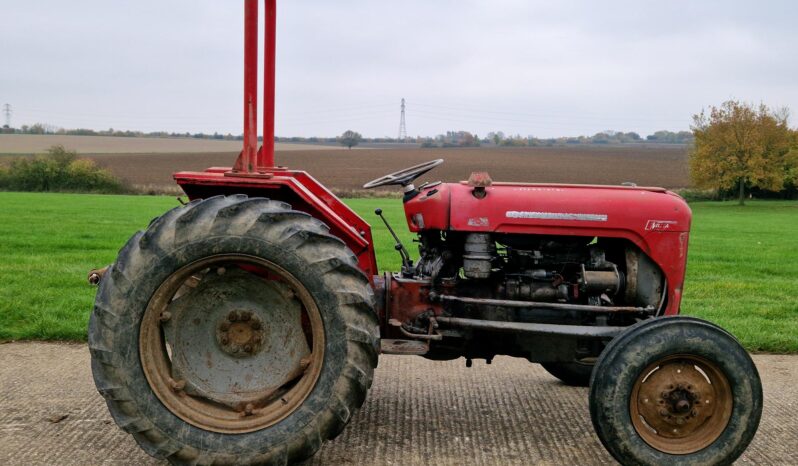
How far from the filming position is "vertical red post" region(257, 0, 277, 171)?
411 centimetres

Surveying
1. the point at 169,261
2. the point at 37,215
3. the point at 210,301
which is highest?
the point at 169,261

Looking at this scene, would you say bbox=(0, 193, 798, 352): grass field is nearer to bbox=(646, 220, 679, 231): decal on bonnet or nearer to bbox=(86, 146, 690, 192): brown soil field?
bbox=(646, 220, 679, 231): decal on bonnet

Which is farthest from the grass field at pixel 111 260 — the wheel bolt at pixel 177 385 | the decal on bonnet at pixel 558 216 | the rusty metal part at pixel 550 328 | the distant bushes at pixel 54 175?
the distant bushes at pixel 54 175

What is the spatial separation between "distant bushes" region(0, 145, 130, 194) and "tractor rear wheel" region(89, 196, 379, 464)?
136ft

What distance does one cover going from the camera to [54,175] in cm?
4372

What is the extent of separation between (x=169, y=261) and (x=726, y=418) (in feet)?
9.12

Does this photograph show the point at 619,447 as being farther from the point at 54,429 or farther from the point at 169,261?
the point at 54,429

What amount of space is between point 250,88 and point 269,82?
225 millimetres

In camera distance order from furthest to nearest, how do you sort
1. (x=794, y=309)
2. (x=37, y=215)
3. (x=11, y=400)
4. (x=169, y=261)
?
1. (x=37, y=215)
2. (x=794, y=309)
3. (x=11, y=400)
4. (x=169, y=261)

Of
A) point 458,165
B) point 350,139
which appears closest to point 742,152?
point 458,165

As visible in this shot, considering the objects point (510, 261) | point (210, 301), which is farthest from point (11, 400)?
point (510, 261)

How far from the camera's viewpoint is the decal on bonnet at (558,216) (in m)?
4.05

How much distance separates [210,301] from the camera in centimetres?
383

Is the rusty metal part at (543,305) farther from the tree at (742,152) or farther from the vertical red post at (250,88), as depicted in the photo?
the tree at (742,152)
